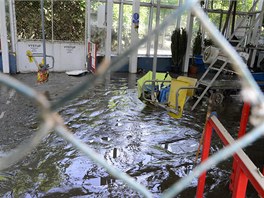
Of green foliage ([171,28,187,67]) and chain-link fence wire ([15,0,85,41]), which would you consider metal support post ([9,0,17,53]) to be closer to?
chain-link fence wire ([15,0,85,41])

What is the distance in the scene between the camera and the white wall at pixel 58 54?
884 centimetres

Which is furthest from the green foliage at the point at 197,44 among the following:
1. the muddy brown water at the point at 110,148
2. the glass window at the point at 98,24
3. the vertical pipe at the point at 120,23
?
the muddy brown water at the point at 110,148

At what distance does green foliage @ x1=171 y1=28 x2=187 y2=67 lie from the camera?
10266 millimetres

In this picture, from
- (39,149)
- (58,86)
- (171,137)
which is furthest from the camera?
(58,86)

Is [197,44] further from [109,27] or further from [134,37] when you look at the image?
[109,27]

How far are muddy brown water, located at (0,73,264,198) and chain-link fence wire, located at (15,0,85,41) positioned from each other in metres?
2.94

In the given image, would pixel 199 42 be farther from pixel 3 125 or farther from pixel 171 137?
pixel 3 125

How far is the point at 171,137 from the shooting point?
4508mm

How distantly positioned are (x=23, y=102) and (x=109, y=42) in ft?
13.7

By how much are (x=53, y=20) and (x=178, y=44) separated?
4423 millimetres

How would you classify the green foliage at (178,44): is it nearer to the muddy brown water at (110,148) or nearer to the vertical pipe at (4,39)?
the muddy brown water at (110,148)

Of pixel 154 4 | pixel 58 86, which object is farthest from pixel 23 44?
pixel 154 4

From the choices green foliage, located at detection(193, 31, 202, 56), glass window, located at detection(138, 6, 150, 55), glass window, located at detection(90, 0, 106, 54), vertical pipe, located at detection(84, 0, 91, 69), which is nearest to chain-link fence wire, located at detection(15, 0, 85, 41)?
vertical pipe, located at detection(84, 0, 91, 69)

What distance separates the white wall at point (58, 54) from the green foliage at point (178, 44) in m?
3.28
